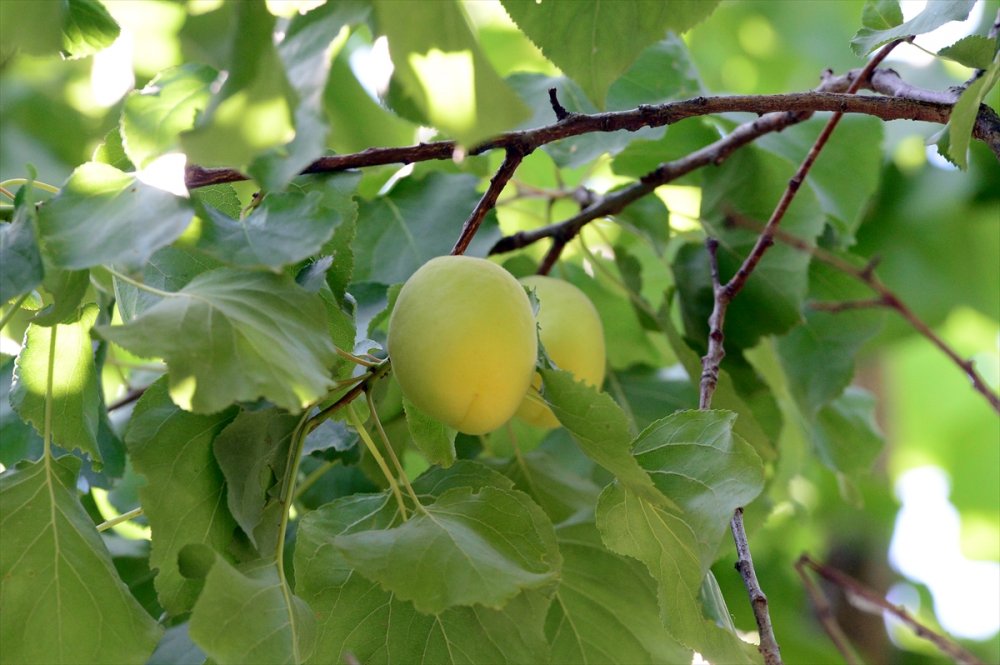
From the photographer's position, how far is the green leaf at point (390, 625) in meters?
0.55

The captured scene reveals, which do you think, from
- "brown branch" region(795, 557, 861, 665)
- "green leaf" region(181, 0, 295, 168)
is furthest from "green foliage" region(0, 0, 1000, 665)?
"brown branch" region(795, 557, 861, 665)

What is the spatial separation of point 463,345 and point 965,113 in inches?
11.2

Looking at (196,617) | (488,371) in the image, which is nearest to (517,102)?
(488,371)

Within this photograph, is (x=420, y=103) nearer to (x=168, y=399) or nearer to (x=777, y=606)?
(x=168, y=399)

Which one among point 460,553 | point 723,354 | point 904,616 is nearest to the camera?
point 460,553

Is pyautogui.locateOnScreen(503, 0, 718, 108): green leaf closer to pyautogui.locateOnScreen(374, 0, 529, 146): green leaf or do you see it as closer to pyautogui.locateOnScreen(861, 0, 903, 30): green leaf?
pyautogui.locateOnScreen(374, 0, 529, 146): green leaf

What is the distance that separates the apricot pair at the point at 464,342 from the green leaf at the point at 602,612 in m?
0.20

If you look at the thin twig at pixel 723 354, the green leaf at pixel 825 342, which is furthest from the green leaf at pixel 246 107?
the green leaf at pixel 825 342

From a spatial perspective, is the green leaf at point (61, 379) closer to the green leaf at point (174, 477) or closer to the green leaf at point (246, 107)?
the green leaf at point (174, 477)

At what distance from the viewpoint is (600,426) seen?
0.51m

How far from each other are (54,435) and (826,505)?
1444 mm

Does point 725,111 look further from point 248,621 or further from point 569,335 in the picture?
point 248,621

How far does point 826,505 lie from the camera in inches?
69.1

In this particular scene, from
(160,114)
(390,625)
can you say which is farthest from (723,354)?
(160,114)
